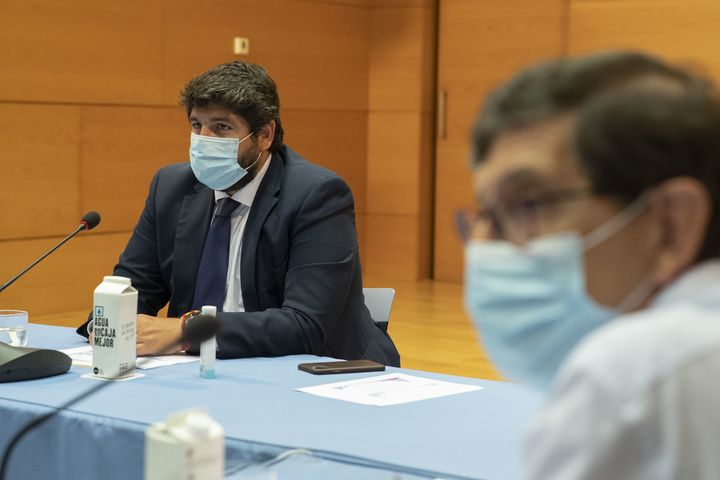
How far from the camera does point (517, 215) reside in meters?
0.88

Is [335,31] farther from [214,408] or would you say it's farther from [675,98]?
[675,98]

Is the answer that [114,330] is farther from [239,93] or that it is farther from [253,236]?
[239,93]

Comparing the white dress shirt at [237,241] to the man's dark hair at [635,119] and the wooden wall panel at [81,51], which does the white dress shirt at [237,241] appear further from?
the wooden wall panel at [81,51]

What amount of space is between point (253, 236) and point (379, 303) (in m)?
0.50

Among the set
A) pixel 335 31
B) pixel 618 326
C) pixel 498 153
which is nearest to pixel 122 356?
pixel 498 153

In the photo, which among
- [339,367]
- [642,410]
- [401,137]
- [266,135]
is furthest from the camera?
[401,137]

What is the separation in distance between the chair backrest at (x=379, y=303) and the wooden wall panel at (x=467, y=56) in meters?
4.11

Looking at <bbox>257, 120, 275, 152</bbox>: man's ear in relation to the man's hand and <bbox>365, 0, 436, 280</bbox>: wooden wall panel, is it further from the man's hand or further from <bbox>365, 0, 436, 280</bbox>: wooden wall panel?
<bbox>365, 0, 436, 280</bbox>: wooden wall panel

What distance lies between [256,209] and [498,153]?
184cm

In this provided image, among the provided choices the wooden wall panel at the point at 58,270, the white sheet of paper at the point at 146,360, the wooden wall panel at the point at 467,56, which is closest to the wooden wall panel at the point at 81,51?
the wooden wall panel at the point at 58,270

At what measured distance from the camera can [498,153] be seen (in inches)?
34.3

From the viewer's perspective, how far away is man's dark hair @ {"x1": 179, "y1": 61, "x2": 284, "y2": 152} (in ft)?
8.78

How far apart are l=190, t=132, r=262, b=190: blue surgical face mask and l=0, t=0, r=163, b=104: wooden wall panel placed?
2783 millimetres

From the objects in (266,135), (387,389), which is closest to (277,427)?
(387,389)
